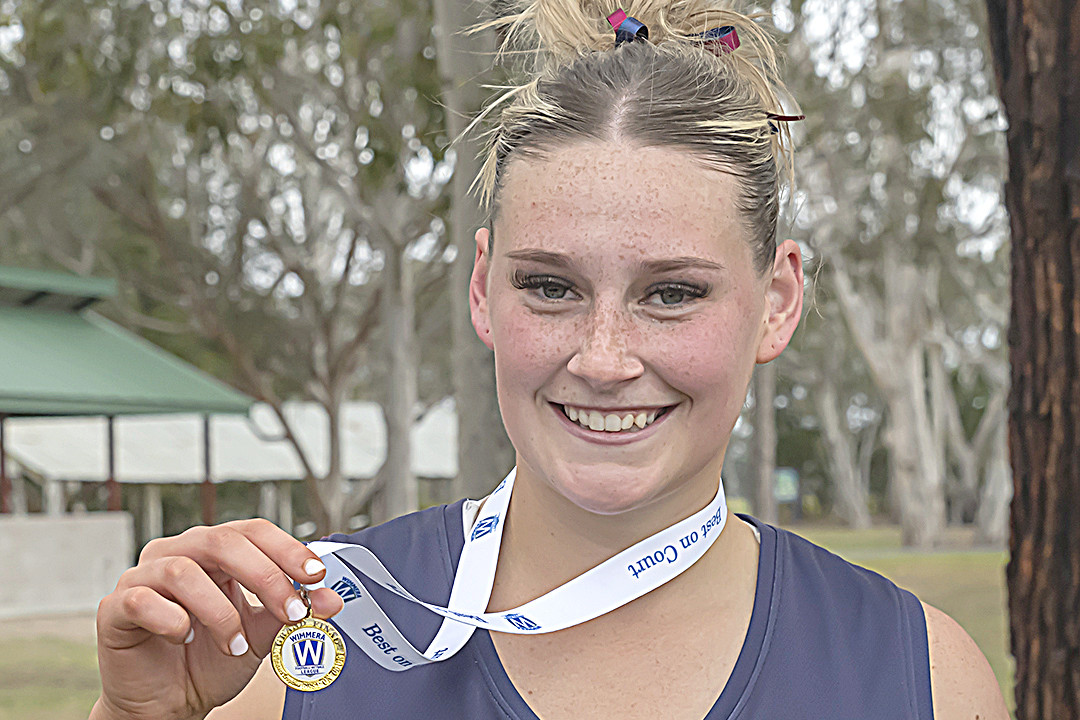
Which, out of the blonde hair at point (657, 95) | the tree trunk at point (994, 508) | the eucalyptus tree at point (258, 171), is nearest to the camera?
the blonde hair at point (657, 95)

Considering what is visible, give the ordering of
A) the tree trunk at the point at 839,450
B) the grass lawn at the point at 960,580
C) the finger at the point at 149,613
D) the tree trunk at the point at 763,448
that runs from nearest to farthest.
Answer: the finger at the point at 149,613 → the grass lawn at the point at 960,580 → the tree trunk at the point at 763,448 → the tree trunk at the point at 839,450

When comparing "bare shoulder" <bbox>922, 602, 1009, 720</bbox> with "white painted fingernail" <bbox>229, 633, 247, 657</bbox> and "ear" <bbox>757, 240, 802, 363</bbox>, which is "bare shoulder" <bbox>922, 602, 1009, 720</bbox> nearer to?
"ear" <bbox>757, 240, 802, 363</bbox>

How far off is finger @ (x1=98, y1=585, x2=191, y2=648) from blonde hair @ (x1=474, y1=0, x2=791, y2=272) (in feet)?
2.44

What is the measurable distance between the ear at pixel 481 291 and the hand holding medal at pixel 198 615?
0.50 m

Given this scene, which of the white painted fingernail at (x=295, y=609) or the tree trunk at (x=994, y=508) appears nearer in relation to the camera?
the white painted fingernail at (x=295, y=609)

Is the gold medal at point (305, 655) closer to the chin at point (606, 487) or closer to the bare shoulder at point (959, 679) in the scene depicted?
the chin at point (606, 487)

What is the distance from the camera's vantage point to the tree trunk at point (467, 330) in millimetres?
5520

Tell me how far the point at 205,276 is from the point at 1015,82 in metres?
18.0

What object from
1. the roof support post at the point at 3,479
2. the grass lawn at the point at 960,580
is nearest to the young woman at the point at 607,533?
the grass lawn at the point at 960,580

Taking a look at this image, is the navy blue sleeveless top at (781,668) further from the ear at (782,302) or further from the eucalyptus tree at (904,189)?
the eucalyptus tree at (904,189)

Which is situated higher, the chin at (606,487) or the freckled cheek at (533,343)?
the freckled cheek at (533,343)

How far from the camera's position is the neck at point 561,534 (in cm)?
201

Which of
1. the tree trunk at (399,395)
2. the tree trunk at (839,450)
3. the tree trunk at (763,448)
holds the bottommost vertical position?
the tree trunk at (839,450)

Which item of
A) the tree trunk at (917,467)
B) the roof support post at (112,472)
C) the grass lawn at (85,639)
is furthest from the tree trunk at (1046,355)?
the tree trunk at (917,467)
